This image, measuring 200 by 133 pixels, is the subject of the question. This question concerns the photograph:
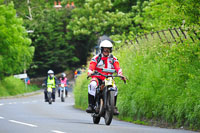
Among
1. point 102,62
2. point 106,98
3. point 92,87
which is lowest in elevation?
point 106,98

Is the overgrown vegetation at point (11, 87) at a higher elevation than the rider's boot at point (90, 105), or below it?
higher

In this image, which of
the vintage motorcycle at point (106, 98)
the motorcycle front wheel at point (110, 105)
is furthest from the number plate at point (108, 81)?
the motorcycle front wheel at point (110, 105)

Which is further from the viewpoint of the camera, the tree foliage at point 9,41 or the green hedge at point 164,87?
the tree foliage at point 9,41

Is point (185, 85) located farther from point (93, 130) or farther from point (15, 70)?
point (15, 70)

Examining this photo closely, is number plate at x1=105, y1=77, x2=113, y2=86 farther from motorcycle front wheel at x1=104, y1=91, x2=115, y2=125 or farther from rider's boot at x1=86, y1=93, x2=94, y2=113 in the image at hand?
rider's boot at x1=86, y1=93, x2=94, y2=113

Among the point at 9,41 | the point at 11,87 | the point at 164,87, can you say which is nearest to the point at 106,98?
the point at 164,87

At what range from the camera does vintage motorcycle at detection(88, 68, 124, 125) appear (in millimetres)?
13394

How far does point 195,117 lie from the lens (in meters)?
14.0

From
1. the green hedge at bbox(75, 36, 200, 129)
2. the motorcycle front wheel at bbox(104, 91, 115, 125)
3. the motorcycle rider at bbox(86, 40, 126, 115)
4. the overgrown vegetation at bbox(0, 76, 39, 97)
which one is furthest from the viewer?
the overgrown vegetation at bbox(0, 76, 39, 97)

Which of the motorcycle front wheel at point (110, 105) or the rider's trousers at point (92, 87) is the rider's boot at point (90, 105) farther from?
the motorcycle front wheel at point (110, 105)

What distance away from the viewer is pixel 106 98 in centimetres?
1362

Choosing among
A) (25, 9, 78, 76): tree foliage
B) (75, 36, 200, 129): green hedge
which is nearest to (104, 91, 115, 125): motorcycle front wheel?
(75, 36, 200, 129): green hedge

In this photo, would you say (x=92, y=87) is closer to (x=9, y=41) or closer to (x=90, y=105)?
(x=90, y=105)

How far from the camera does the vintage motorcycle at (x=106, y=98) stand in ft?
43.9
